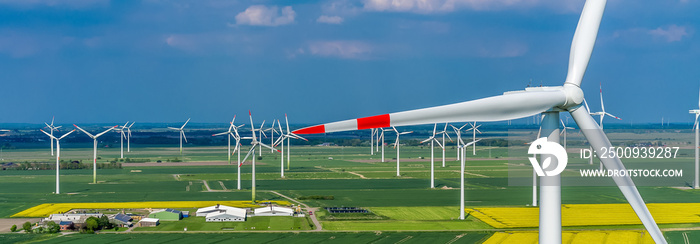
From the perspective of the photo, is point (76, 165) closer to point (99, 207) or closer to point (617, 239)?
point (99, 207)

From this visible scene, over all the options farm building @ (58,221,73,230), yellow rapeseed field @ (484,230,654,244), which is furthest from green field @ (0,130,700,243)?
farm building @ (58,221,73,230)

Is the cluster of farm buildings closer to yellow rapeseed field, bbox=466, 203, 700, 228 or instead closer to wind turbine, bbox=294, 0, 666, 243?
yellow rapeseed field, bbox=466, 203, 700, 228

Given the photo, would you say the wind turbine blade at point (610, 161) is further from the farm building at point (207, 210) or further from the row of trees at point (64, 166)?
the row of trees at point (64, 166)

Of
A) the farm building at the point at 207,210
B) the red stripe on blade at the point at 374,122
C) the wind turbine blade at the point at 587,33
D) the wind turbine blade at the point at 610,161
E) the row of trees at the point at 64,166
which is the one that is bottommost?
the farm building at the point at 207,210

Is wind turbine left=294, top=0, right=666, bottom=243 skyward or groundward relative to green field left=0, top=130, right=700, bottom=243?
skyward

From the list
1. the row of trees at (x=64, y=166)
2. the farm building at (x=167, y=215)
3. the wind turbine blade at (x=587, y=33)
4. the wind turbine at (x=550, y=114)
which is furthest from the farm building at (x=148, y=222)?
the row of trees at (x=64, y=166)

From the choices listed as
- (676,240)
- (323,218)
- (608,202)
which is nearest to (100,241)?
(323,218)

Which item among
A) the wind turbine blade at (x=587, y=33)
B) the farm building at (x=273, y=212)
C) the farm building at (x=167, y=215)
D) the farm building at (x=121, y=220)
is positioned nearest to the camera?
the wind turbine blade at (x=587, y=33)

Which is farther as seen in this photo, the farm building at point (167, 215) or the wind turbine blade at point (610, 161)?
the farm building at point (167, 215)
